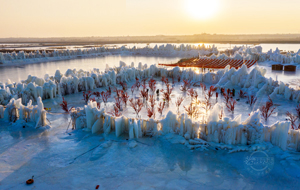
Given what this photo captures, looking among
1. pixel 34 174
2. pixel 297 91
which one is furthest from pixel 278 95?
pixel 34 174

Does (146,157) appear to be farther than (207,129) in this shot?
No

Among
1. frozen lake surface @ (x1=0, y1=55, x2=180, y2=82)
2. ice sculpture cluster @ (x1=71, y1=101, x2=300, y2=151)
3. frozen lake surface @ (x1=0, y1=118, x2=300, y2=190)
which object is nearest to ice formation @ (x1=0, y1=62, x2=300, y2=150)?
ice sculpture cluster @ (x1=71, y1=101, x2=300, y2=151)

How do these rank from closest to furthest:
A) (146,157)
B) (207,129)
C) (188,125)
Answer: (146,157) → (207,129) → (188,125)

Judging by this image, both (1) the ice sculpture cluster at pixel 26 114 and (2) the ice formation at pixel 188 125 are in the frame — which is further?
(1) the ice sculpture cluster at pixel 26 114

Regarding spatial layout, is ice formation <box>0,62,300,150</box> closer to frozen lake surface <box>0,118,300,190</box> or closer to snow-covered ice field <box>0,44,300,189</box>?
snow-covered ice field <box>0,44,300,189</box>

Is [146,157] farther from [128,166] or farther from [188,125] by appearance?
[188,125]

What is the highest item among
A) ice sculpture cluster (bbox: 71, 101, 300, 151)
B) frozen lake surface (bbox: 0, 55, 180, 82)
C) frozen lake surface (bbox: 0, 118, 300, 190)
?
frozen lake surface (bbox: 0, 55, 180, 82)

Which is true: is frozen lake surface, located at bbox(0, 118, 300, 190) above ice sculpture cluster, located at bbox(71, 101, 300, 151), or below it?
below

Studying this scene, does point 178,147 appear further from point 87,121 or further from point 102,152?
point 87,121

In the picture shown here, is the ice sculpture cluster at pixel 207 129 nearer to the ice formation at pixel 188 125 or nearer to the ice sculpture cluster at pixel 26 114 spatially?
the ice formation at pixel 188 125

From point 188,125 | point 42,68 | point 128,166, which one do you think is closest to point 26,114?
point 128,166

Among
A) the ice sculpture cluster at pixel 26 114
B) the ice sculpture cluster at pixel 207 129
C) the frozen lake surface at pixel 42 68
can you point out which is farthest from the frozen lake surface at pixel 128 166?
the frozen lake surface at pixel 42 68
